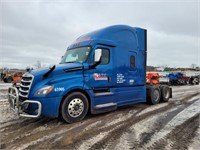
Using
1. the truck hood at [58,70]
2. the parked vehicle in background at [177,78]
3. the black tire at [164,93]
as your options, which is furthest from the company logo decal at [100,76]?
the parked vehicle in background at [177,78]

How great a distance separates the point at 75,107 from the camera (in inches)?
217

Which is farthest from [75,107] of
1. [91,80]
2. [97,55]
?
[97,55]

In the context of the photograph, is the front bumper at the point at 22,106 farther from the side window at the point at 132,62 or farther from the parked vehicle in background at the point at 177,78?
the parked vehicle in background at the point at 177,78

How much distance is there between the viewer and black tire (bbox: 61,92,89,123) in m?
5.32

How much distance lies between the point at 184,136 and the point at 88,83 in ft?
9.91

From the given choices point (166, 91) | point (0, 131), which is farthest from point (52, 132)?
point (166, 91)

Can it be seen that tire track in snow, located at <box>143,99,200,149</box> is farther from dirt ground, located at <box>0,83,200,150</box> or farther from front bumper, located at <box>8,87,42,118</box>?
front bumper, located at <box>8,87,42,118</box>

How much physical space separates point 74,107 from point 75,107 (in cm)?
4

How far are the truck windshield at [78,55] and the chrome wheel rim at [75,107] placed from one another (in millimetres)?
1314

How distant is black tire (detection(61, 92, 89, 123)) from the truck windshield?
3.93 feet

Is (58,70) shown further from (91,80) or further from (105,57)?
(105,57)

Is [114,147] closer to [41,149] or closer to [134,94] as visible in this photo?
[41,149]

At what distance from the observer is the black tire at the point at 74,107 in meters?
5.32

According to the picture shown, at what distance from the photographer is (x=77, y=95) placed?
5539mm
